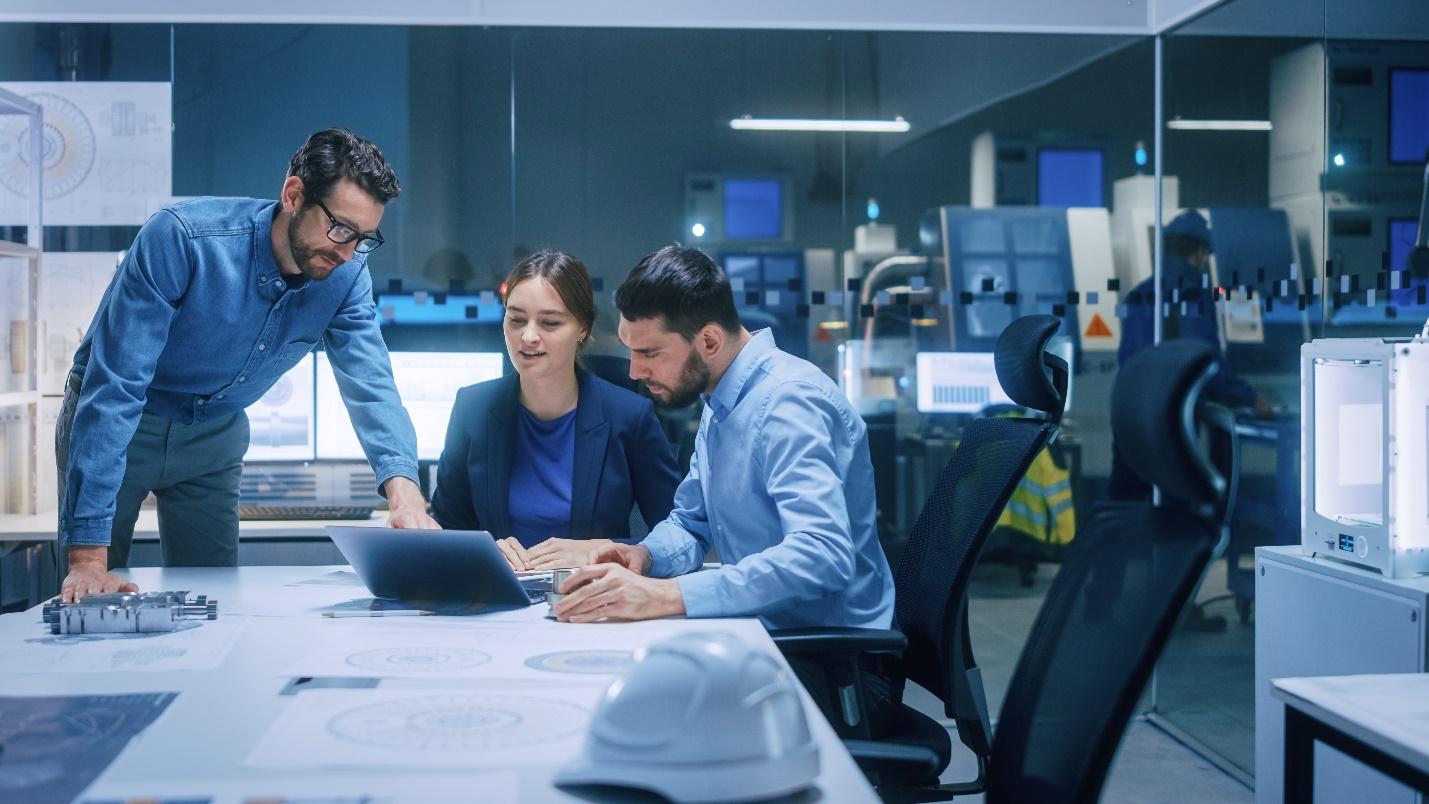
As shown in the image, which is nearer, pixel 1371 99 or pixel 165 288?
pixel 165 288

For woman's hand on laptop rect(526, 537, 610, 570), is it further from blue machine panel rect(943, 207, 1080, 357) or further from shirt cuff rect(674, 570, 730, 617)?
blue machine panel rect(943, 207, 1080, 357)

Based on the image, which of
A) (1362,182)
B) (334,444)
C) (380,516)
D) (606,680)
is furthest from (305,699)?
(1362,182)

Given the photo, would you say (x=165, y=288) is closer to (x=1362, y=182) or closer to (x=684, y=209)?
(x=684, y=209)

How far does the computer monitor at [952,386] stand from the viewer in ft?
13.1

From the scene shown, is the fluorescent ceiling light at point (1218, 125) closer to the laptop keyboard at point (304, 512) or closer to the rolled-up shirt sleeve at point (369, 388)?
the rolled-up shirt sleeve at point (369, 388)

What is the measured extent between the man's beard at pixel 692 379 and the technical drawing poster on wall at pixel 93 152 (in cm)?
245

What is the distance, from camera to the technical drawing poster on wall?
3.78m

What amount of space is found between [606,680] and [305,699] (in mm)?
333

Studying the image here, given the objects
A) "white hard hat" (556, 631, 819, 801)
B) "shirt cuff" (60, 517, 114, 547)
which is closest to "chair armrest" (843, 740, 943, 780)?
"white hard hat" (556, 631, 819, 801)

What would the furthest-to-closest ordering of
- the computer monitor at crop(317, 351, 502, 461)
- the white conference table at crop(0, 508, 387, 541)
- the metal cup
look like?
the computer monitor at crop(317, 351, 502, 461), the white conference table at crop(0, 508, 387, 541), the metal cup

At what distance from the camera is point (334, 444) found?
357 cm

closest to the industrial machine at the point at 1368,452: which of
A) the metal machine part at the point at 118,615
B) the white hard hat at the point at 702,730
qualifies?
the white hard hat at the point at 702,730

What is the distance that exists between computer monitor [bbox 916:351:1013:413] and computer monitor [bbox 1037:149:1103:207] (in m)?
0.60

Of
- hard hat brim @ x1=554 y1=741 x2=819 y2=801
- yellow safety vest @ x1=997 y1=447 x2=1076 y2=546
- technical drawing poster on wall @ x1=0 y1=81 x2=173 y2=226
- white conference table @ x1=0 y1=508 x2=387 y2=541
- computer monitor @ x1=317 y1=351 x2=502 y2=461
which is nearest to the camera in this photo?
hard hat brim @ x1=554 y1=741 x2=819 y2=801
